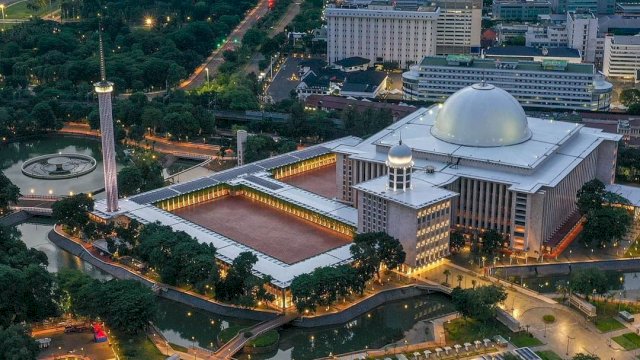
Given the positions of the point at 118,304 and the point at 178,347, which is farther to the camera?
the point at 178,347

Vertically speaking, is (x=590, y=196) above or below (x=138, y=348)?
above

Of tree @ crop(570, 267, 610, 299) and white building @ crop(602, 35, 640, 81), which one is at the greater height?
white building @ crop(602, 35, 640, 81)

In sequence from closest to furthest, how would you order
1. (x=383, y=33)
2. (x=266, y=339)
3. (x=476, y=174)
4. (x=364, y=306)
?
(x=266, y=339)
(x=364, y=306)
(x=476, y=174)
(x=383, y=33)

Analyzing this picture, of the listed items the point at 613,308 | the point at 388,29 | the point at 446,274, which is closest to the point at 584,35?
the point at 388,29

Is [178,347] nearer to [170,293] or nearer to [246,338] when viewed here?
[246,338]

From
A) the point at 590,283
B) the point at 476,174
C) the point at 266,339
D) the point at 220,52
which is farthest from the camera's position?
the point at 220,52

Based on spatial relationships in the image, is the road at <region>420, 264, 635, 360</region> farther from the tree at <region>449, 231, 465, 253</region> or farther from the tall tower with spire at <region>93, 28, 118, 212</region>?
the tall tower with spire at <region>93, 28, 118, 212</region>

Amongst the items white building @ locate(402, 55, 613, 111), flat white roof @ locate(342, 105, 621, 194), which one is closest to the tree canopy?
flat white roof @ locate(342, 105, 621, 194)

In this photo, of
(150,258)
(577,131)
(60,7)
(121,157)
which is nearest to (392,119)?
(577,131)
